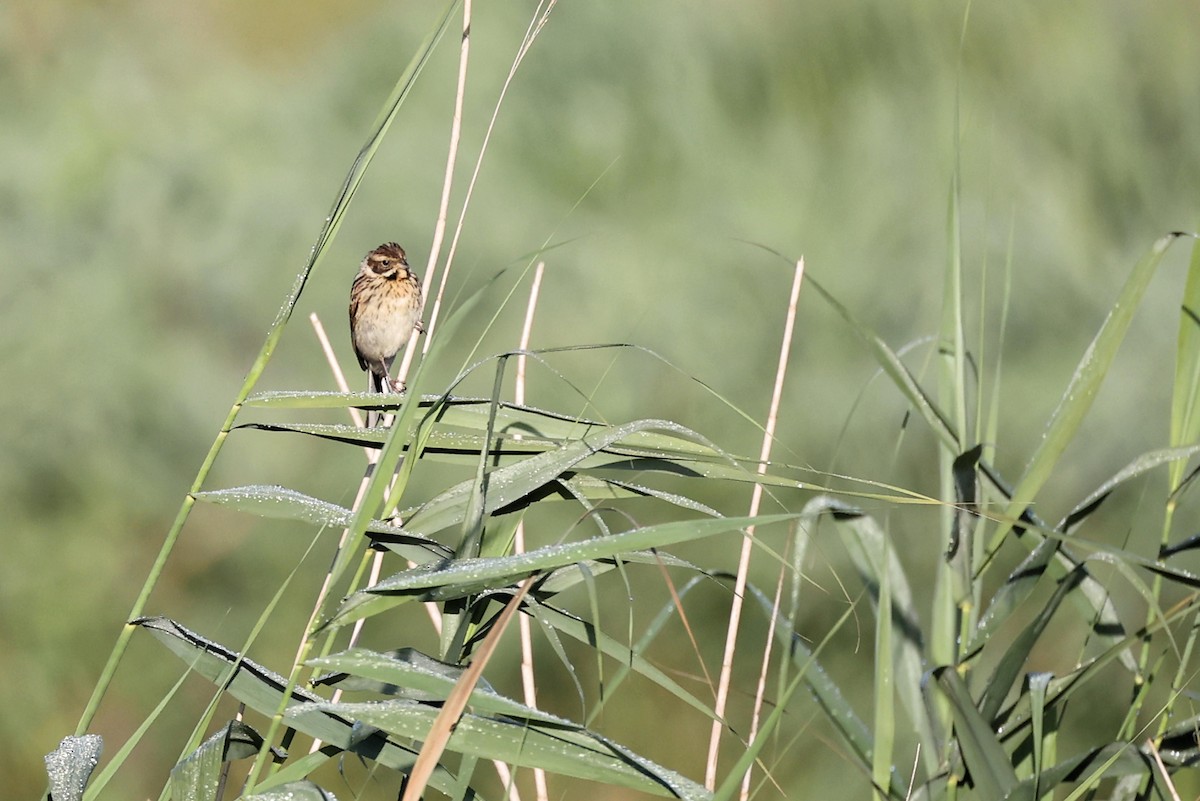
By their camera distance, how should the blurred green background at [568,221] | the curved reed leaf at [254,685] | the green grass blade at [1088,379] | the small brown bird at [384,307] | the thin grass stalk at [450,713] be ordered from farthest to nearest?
the blurred green background at [568,221] < the small brown bird at [384,307] < the green grass blade at [1088,379] < the curved reed leaf at [254,685] < the thin grass stalk at [450,713]

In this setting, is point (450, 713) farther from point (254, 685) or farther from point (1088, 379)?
point (1088, 379)

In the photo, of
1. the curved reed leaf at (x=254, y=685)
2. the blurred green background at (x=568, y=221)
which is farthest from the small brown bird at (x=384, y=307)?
the curved reed leaf at (x=254, y=685)

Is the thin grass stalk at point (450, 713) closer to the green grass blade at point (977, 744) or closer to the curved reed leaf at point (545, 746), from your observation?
the curved reed leaf at point (545, 746)

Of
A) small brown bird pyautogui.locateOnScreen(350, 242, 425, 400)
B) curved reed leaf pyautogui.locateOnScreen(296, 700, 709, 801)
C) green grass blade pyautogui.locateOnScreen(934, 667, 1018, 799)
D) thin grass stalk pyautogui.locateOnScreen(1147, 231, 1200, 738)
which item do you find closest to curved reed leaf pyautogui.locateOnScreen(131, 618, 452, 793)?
curved reed leaf pyautogui.locateOnScreen(296, 700, 709, 801)

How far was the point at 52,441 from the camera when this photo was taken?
354cm

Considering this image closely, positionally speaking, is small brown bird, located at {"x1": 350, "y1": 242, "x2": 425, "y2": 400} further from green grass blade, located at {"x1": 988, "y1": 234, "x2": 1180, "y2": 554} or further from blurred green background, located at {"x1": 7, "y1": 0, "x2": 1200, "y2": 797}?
green grass blade, located at {"x1": 988, "y1": 234, "x2": 1180, "y2": 554}

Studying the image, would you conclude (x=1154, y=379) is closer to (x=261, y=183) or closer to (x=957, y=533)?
(x=957, y=533)

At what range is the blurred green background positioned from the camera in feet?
10.6

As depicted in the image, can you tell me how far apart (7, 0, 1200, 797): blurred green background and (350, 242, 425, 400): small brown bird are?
35 centimetres

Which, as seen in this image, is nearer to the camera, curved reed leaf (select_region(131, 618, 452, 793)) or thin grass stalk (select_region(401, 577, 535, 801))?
thin grass stalk (select_region(401, 577, 535, 801))

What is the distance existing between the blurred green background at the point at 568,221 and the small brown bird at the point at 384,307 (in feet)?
1.13

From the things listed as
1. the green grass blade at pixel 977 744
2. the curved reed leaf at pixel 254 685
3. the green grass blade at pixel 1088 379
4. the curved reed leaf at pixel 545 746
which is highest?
the green grass blade at pixel 1088 379

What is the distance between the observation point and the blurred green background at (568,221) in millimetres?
3234

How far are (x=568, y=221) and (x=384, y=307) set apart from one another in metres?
0.74
